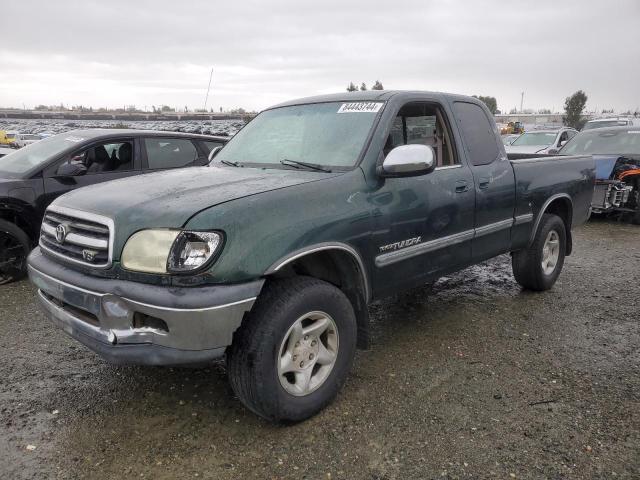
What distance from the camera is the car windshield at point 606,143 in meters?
9.59

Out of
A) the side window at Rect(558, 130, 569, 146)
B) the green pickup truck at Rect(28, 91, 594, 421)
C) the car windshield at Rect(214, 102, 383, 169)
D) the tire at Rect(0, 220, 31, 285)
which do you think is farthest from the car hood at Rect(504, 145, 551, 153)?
the tire at Rect(0, 220, 31, 285)

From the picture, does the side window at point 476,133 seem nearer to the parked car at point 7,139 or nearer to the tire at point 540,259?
the tire at point 540,259

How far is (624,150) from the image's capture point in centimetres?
958

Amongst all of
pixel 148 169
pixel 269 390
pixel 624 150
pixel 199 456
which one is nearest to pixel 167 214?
pixel 269 390

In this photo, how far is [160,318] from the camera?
7.75 ft

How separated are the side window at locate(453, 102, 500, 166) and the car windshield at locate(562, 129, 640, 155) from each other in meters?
6.57

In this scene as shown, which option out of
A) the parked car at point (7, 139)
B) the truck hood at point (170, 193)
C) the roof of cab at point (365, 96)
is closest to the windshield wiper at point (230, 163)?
the truck hood at point (170, 193)

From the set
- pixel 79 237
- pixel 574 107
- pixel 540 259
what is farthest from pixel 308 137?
pixel 574 107

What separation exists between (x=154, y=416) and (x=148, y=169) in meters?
4.02

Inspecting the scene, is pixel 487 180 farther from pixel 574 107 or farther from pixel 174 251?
pixel 574 107

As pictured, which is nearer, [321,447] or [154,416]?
[321,447]

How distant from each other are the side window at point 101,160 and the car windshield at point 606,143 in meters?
8.45

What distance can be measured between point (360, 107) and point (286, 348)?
5.91 ft

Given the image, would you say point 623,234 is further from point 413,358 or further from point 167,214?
point 167,214
